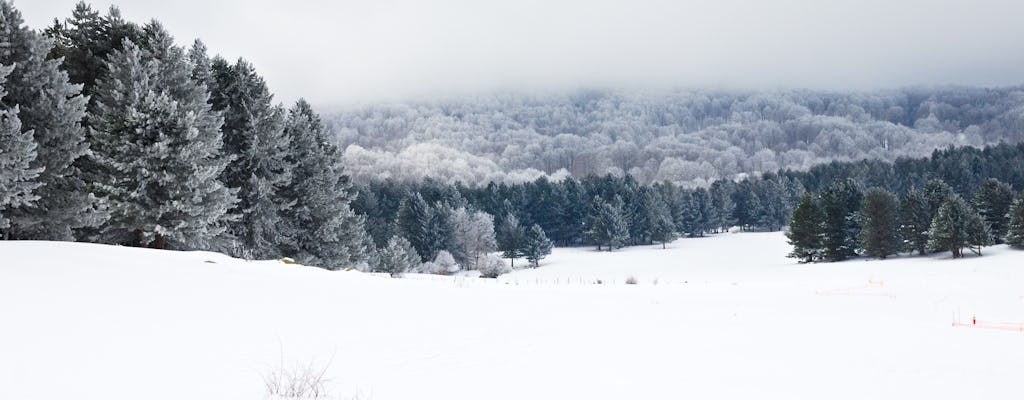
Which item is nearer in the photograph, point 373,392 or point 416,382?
point 373,392

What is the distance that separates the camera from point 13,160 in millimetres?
18203

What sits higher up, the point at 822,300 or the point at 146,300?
the point at 146,300

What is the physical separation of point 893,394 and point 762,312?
7.19 m

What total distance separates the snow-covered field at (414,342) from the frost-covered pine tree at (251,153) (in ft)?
56.1

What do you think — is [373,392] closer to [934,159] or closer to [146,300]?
[146,300]

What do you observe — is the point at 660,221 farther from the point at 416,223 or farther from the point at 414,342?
the point at 414,342

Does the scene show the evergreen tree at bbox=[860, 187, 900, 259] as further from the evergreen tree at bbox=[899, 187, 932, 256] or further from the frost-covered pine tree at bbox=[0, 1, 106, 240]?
the frost-covered pine tree at bbox=[0, 1, 106, 240]

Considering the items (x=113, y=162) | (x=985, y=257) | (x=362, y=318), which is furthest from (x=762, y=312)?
(x=985, y=257)

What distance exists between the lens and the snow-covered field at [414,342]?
635 cm

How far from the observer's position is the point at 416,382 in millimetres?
6586

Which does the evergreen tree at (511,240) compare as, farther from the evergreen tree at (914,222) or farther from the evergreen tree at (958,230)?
the evergreen tree at (958,230)

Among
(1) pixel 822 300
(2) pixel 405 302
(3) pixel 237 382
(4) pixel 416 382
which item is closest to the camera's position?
(3) pixel 237 382

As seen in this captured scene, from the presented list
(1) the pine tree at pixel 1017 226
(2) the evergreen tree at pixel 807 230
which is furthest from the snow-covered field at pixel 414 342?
(2) the evergreen tree at pixel 807 230

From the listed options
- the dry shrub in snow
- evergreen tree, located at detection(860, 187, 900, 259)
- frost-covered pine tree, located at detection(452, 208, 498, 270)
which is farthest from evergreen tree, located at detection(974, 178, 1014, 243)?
the dry shrub in snow
